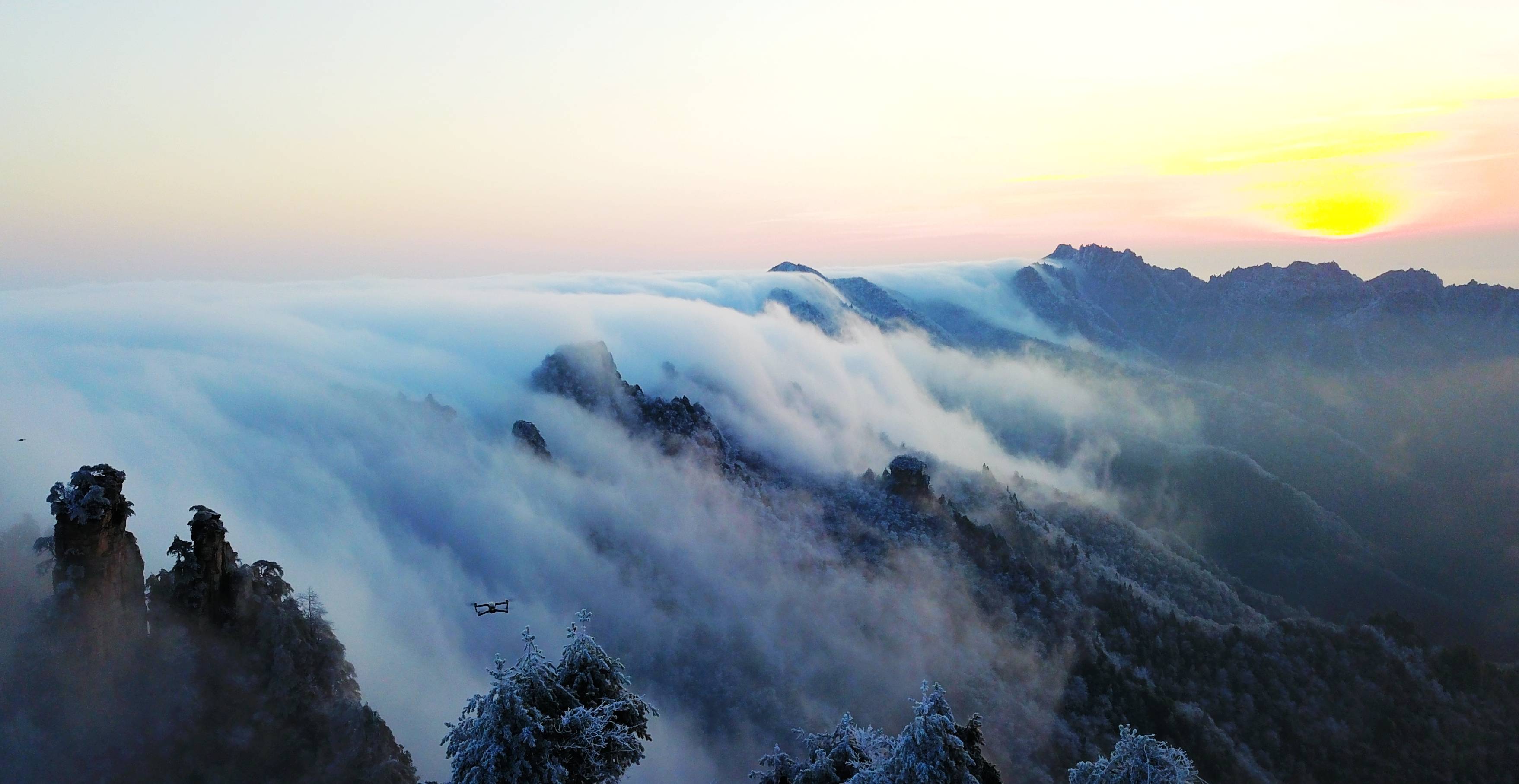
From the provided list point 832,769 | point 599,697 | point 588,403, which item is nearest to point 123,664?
point 599,697

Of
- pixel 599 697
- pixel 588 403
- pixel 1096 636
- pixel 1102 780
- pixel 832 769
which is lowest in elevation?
pixel 1096 636

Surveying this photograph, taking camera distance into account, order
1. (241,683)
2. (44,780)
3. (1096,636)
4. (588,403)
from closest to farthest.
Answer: (44,780)
(241,683)
(1096,636)
(588,403)

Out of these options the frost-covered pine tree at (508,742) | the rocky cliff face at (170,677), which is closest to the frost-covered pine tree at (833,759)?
the frost-covered pine tree at (508,742)

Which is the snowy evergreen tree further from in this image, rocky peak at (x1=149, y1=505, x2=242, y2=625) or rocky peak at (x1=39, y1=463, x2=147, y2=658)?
rocky peak at (x1=39, y1=463, x2=147, y2=658)

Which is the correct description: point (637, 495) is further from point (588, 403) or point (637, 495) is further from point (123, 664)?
point (123, 664)

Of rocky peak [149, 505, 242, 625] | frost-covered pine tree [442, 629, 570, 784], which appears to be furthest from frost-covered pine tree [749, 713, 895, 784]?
rocky peak [149, 505, 242, 625]
